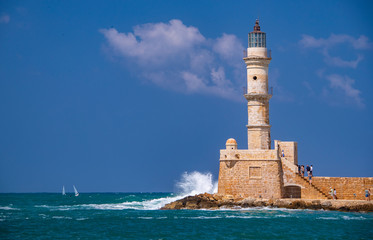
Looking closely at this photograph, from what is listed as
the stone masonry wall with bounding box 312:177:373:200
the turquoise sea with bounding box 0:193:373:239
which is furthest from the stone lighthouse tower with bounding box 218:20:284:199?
the stone masonry wall with bounding box 312:177:373:200

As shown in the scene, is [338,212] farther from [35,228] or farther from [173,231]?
[35,228]

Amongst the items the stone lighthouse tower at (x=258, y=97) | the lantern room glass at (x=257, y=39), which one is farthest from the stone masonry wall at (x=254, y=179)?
the lantern room glass at (x=257, y=39)

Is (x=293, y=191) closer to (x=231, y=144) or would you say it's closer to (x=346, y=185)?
(x=346, y=185)

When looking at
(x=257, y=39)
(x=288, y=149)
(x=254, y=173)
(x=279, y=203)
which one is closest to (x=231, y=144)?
(x=254, y=173)

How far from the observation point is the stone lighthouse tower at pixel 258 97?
4331cm

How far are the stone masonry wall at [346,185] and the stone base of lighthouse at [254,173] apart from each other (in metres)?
2.54

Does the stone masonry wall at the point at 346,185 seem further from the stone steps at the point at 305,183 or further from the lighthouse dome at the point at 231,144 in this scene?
the lighthouse dome at the point at 231,144

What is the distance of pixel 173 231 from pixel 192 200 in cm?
1136

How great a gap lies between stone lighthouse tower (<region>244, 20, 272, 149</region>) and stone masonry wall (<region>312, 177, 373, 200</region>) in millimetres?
4057

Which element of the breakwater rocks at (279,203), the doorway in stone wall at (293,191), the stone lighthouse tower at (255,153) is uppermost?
the stone lighthouse tower at (255,153)

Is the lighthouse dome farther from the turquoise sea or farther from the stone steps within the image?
the turquoise sea

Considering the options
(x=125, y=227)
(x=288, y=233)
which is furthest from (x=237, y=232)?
(x=125, y=227)

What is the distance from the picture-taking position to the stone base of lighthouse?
136 ft

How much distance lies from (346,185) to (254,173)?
567cm
